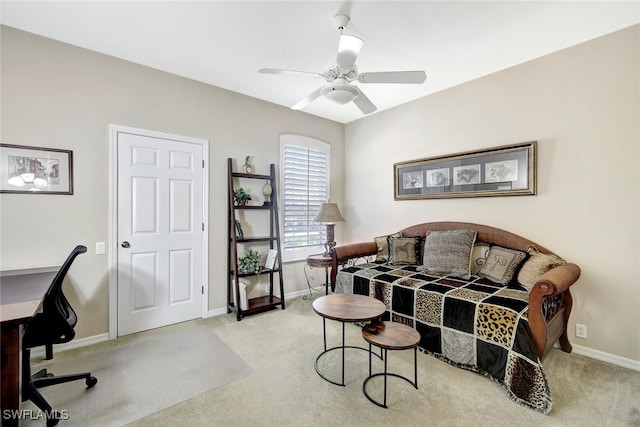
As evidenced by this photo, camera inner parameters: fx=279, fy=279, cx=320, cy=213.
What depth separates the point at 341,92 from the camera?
2.32 m

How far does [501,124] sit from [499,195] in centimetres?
79

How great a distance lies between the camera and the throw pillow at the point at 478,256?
3170mm

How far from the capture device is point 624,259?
2.39 m

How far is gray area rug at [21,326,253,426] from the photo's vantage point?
72.7 inches

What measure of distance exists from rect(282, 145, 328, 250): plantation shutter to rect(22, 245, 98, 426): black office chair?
2584 mm

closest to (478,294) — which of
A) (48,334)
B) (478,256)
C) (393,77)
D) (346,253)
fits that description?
(478,256)

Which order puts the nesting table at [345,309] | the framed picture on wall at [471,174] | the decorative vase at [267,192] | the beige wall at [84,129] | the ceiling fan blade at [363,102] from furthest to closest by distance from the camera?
1. the decorative vase at [267,192]
2. the framed picture on wall at [471,174]
3. the ceiling fan blade at [363,102]
4. the beige wall at [84,129]
5. the nesting table at [345,309]

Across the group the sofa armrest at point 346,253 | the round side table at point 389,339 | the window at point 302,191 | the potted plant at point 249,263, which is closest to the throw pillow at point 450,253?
the sofa armrest at point 346,253

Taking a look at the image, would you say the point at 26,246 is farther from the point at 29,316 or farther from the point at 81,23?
the point at 81,23

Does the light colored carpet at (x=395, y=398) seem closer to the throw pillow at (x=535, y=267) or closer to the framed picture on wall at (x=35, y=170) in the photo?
the throw pillow at (x=535, y=267)

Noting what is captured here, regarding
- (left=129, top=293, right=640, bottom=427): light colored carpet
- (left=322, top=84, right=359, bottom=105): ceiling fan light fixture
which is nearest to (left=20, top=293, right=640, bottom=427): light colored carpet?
(left=129, top=293, right=640, bottom=427): light colored carpet

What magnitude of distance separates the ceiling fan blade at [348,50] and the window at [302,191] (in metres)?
2.09

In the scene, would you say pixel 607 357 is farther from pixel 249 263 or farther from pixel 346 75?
pixel 249 263

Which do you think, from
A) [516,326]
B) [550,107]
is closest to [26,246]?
[516,326]
